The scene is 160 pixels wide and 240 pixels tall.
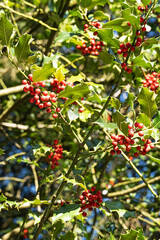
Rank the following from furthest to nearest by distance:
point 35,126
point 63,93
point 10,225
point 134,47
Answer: point 10,225 → point 35,126 → point 134,47 → point 63,93

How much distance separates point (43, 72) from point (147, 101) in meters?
0.51

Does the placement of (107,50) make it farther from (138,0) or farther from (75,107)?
(75,107)

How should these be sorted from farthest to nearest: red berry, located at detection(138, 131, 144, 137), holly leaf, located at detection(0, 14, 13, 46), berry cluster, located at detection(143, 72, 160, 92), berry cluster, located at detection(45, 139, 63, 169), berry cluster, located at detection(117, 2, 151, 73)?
berry cluster, located at detection(45, 139, 63, 169), berry cluster, located at detection(143, 72, 160, 92), berry cluster, located at detection(117, 2, 151, 73), red berry, located at detection(138, 131, 144, 137), holly leaf, located at detection(0, 14, 13, 46)

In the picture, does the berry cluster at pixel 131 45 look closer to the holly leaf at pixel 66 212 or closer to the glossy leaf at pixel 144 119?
the glossy leaf at pixel 144 119

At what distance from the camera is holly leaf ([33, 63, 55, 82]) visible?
4.12 feet

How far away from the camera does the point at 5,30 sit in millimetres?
1255

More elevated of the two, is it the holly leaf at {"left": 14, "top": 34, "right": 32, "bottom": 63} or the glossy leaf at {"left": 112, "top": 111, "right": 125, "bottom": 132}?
the holly leaf at {"left": 14, "top": 34, "right": 32, "bottom": 63}

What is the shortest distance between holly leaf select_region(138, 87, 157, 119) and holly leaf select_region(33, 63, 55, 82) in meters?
A: 0.43

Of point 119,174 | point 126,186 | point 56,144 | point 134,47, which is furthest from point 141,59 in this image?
point 119,174

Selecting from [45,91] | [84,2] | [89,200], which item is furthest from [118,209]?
[84,2]

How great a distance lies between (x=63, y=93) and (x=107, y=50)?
0.59 metres

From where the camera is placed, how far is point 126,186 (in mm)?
3230

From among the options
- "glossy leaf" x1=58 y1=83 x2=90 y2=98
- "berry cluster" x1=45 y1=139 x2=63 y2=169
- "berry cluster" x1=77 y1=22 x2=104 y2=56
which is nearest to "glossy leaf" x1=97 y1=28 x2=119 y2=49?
"berry cluster" x1=77 y1=22 x2=104 y2=56

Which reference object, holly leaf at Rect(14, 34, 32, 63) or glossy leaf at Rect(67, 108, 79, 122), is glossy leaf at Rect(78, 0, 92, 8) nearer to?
holly leaf at Rect(14, 34, 32, 63)
